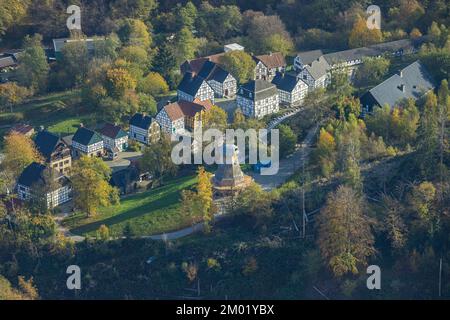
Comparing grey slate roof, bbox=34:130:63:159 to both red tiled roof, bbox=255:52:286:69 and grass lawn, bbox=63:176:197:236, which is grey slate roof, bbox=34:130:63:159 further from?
red tiled roof, bbox=255:52:286:69

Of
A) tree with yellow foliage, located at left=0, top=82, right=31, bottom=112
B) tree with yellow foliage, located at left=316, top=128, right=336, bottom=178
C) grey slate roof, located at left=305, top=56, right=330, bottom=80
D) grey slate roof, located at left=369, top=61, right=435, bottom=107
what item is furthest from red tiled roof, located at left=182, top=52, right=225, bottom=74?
tree with yellow foliage, located at left=316, top=128, right=336, bottom=178

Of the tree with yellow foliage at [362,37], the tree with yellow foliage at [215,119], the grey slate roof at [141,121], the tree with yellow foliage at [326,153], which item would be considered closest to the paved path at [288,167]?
the tree with yellow foliage at [326,153]

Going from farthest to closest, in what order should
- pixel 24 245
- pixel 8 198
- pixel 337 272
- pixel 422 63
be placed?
pixel 422 63, pixel 8 198, pixel 24 245, pixel 337 272

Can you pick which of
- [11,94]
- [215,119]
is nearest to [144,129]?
[215,119]

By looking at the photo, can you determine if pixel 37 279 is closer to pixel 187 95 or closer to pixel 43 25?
pixel 187 95

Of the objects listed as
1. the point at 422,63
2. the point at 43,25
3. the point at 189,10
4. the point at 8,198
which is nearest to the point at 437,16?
the point at 422,63
